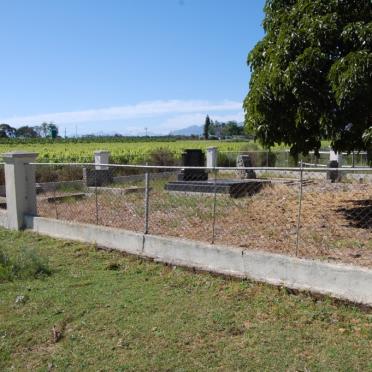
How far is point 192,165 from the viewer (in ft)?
59.8

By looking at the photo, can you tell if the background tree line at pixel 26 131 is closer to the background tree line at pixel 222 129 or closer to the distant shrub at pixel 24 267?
the background tree line at pixel 222 129

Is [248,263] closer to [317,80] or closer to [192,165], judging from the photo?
[317,80]

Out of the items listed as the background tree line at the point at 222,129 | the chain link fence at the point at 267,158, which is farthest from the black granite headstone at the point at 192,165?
the background tree line at the point at 222,129

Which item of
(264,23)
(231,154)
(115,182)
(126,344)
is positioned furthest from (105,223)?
(231,154)

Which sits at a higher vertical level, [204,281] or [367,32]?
[367,32]

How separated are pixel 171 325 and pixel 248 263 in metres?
1.48

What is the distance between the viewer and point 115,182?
1878 cm

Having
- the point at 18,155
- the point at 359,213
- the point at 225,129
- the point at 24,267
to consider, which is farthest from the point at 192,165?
the point at 225,129

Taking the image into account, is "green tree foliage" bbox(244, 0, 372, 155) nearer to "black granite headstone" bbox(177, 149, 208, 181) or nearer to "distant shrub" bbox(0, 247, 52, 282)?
"distant shrub" bbox(0, 247, 52, 282)

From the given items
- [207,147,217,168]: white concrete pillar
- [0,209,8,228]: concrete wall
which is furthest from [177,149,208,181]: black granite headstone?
[0,209,8,228]: concrete wall

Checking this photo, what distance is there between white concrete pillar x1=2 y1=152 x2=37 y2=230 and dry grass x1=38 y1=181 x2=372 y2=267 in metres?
0.60

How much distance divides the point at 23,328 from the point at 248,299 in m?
2.26

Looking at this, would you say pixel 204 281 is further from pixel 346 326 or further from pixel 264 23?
pixel 264 23

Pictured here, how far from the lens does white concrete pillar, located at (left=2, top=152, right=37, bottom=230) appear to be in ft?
30.7
